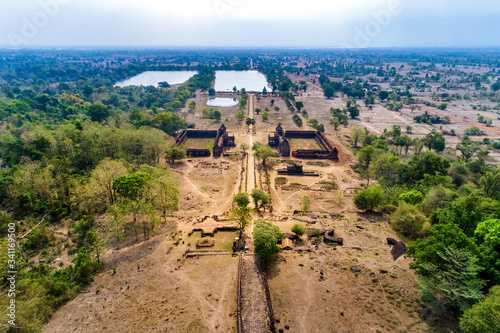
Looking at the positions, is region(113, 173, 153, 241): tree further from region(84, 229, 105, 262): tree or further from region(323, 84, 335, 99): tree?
region(323, 84, 335, 99): tree

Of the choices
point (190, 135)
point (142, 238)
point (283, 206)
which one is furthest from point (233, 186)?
point (190, 135)

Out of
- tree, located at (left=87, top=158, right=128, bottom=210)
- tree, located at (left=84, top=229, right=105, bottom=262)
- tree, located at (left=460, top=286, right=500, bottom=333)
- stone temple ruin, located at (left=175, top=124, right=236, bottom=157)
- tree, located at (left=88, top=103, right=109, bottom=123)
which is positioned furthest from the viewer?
tree, located at (left=88, top=103, right=109, bottom=123)

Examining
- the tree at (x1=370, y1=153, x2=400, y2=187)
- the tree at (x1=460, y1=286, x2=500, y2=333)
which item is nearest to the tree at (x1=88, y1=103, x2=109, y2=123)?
the tree at (x1=370, y1=153, x2=400, y2=187)

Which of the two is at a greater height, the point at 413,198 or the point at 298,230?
the point at 413,198

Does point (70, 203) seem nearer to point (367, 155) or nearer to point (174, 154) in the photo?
point (174, 154)

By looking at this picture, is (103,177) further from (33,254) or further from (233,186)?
(233,186)

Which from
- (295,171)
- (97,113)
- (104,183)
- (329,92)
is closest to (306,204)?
(295,171)
